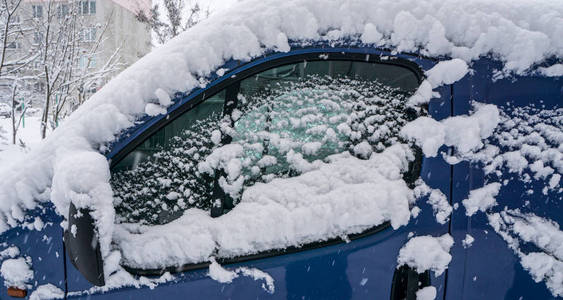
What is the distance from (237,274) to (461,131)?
964 millimetres

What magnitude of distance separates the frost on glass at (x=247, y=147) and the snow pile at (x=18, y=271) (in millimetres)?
393

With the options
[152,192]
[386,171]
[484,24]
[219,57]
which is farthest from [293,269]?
[484,24]

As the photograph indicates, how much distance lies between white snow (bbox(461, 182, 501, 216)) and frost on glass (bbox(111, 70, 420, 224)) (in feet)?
1.10

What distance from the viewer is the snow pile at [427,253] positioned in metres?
1.24

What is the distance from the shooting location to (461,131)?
129 cm

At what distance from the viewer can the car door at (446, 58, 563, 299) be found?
4.11 ft

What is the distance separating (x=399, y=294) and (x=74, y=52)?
7.64 m

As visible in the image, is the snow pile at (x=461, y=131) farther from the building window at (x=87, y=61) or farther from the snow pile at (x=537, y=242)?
the building window at (x=87, y=61)

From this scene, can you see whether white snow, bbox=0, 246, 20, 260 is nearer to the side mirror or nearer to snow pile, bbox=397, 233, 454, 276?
the side mirror

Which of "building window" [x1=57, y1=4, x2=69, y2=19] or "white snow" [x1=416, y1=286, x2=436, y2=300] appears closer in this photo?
"white snow" [x1=416, y1=286, x2=436, y2=300]

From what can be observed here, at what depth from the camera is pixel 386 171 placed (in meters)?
1.34

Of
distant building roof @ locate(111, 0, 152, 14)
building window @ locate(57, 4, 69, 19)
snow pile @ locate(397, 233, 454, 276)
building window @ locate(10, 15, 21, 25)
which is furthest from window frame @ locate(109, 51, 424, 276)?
distant building roof @ locate(111, 0, 152, 14)

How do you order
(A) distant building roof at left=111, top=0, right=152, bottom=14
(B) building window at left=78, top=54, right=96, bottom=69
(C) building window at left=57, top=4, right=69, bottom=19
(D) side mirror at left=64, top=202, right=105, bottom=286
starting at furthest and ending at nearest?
(A) distant building roof at left=111, top=0, right=152, bottom=14
(B) building window at left=78, top=54, right=96, bottom=69
(C) building window at left=57, top=4, right=69, bottom=19
(D) side mirror at left=64, top=202, right=105, bottom=286

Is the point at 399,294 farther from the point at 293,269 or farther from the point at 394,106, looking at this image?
the point at 394,106
